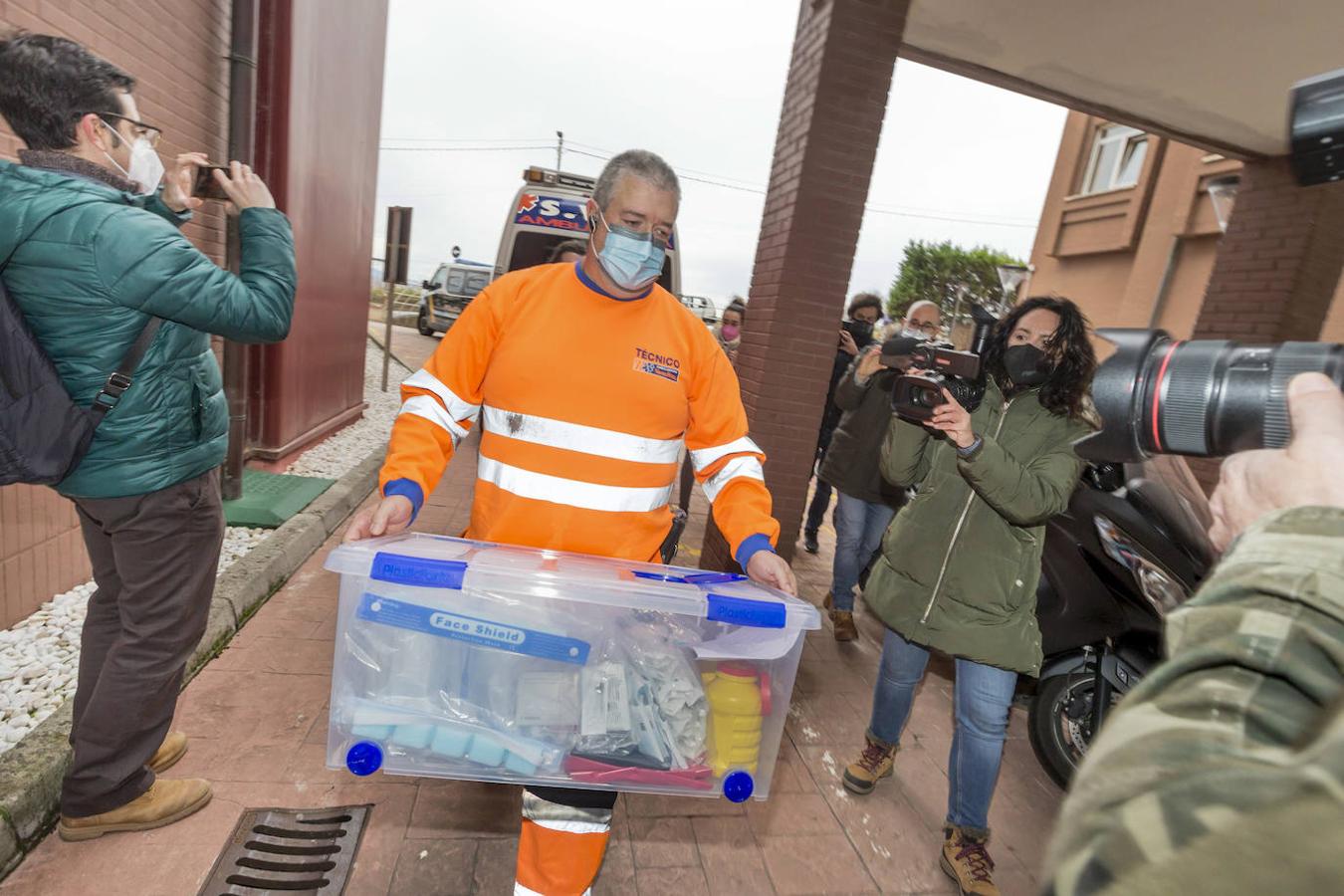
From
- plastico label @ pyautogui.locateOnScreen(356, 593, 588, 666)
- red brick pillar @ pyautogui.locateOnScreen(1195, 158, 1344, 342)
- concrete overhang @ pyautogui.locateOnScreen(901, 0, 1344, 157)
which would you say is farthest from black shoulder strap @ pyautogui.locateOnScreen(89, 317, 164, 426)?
red brick pillar @ pyautogui.locateOnScreen(1195, 158, 1344, 342)

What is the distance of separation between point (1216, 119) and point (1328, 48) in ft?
3.95

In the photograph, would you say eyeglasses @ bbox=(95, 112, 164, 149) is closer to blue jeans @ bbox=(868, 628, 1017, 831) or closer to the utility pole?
blue jeans @ bbox=(868, 628, 1017, 831)

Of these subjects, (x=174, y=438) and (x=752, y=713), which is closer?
(x=752, y=713)

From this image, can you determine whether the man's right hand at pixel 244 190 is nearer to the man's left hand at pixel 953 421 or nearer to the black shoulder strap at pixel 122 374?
the black shoulder strap at pixel 122 374

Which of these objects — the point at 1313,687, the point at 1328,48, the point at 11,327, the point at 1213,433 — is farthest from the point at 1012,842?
the point at 1328,48

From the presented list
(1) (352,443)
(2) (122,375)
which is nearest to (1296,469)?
(2) (122,375)

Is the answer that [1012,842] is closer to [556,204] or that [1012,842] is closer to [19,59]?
[19,59]

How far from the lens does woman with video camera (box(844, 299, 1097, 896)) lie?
A: 229 centimetres

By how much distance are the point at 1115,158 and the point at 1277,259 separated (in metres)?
11.4

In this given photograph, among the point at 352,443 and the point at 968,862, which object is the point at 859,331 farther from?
the point at 352,443

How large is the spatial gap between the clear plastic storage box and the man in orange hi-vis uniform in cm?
27

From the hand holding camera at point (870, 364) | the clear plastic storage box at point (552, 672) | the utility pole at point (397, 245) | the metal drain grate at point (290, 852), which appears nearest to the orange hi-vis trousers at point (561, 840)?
the clear plastic storage box at point (552, 672)

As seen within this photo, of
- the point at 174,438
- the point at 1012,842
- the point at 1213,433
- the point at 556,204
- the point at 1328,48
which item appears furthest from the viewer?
the point at 556,204

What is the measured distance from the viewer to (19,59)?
1685 millimetres
